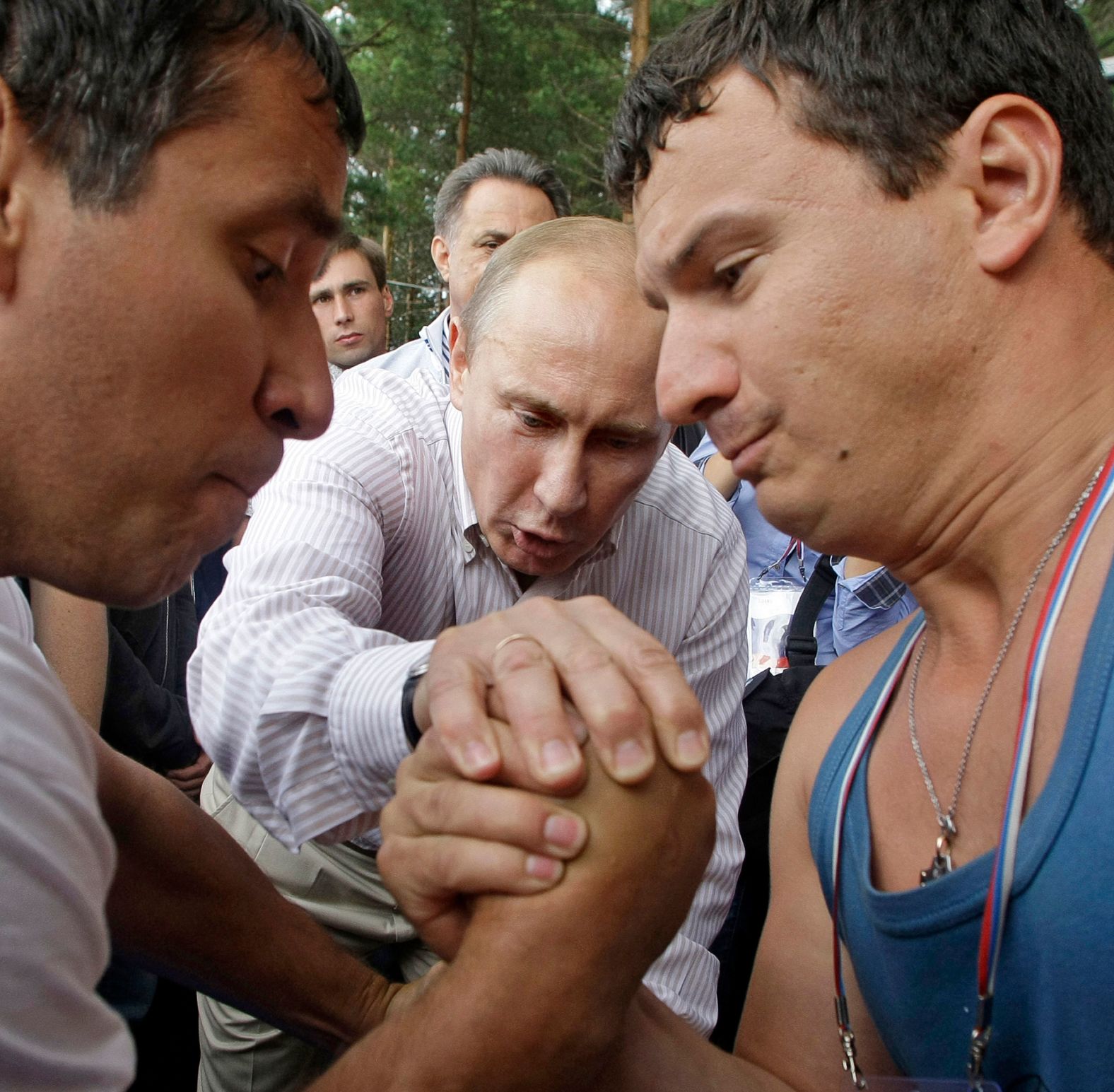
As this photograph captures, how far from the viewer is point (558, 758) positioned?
1294mm

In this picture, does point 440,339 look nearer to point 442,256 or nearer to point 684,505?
point 442,256

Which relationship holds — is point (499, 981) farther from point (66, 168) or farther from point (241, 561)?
point (241, 561)

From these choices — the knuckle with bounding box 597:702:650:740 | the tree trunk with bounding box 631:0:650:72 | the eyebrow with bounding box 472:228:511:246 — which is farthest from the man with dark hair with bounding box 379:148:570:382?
the tree trunk with bounding box 631:0:650:72

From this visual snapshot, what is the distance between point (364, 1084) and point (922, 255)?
144 centimetres

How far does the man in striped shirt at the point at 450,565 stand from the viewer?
2139mm

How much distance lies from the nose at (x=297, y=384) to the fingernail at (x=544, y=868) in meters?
0.79

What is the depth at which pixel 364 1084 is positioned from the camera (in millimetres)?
1366

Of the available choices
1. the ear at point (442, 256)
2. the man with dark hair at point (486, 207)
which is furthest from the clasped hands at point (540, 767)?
the ear at point (442, 256)

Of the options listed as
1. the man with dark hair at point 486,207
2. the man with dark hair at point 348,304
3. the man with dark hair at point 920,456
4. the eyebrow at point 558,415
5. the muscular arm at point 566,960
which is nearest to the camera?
the muscular arm at point 566,960

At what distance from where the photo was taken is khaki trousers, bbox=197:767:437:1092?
2.81m

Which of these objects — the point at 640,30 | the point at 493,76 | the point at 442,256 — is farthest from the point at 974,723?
the point at 493,76

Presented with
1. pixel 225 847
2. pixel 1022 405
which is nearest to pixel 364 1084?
pixel 225 847

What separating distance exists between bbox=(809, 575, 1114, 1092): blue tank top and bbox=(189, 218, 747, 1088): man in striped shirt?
833mm

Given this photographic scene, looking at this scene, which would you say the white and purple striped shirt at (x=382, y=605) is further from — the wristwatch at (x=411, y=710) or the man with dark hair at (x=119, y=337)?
the man with dark hair at (x=119, y=337)
